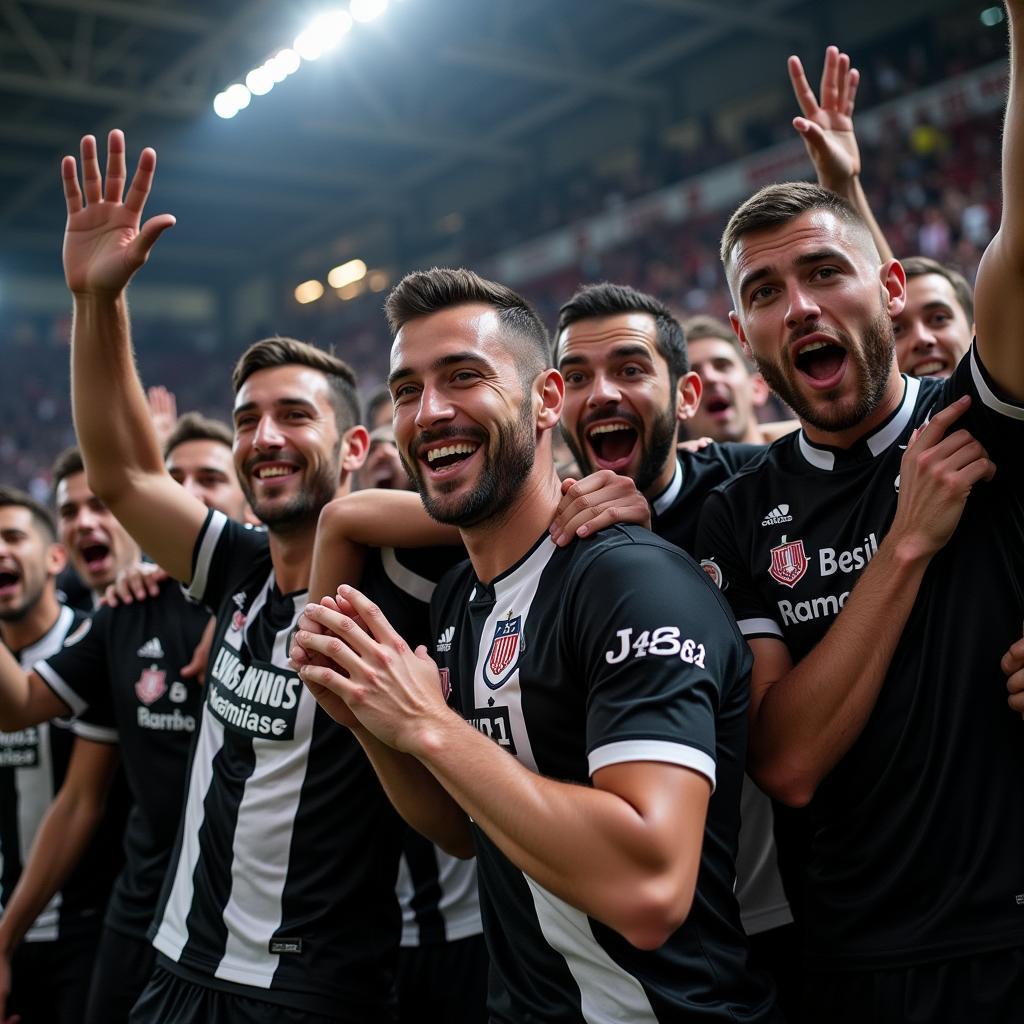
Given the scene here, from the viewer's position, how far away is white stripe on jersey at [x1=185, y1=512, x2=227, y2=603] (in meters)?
3.48

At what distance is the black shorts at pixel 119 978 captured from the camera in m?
3.75

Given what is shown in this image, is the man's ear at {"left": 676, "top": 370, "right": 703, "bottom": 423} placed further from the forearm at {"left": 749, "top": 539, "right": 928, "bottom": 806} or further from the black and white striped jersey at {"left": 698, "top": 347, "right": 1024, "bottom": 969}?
the forearm at {"left": 749, "top": 539, "right": 928, "bottom": 806}

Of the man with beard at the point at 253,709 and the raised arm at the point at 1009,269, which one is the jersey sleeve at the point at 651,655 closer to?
the raised arm at the point at 1009,269

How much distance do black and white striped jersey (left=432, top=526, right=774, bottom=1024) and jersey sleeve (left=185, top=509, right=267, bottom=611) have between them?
1.41m

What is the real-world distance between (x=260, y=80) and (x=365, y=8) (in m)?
2.75

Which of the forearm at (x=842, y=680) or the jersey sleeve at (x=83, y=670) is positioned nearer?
the forearm at (x=842, y=680)

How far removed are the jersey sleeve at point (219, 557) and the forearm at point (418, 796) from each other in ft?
4.13

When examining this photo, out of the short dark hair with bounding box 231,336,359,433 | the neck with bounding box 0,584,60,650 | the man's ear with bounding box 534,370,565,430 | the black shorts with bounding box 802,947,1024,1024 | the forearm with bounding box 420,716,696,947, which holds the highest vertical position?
the short dark hair with bounding box 231,336,359,433

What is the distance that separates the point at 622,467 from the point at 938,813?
A: 1.55 metres

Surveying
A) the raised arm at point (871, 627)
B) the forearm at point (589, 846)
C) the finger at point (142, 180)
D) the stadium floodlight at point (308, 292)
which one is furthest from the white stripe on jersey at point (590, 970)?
the stadium floodlight at point (308, 292)

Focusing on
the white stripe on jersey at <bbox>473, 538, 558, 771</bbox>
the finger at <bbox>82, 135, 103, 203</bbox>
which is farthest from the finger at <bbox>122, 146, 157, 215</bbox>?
the white stripe on jersey at <bbox>473, 538, 558, 771</bbox>

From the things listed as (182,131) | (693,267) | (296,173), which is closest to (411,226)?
(296,173)

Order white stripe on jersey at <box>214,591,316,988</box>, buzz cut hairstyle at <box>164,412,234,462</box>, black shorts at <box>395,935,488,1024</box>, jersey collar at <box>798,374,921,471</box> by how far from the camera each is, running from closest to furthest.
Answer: jersey collar at <box>798,374,921,471</box>, white stripe on jersey at <box>214,591,316,988</box>, black shorts at <box>395,935,488,1024</box>, buzz cut hairstyle at <box>164,412,234,462</box>

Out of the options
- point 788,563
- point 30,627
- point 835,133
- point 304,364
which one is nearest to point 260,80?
point 30,627
